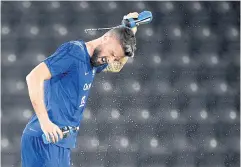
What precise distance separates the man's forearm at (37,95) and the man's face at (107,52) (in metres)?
0.17

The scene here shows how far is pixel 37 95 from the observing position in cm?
128

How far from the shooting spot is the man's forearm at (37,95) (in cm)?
128

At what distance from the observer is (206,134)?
2.21 meters

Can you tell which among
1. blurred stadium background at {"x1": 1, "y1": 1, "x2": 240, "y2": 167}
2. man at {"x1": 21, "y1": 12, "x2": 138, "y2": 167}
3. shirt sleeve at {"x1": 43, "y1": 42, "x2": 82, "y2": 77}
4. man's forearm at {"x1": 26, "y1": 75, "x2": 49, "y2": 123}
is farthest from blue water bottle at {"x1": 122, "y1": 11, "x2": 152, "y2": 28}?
blurred stadium background at {"x1": 1, "y1": 1, "x2": 240, "y2": 167}

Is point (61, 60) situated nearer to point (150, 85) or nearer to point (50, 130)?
point (50, 130)

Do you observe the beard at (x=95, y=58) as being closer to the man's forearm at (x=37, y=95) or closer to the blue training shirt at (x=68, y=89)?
the blue training shirt at (x=68, y=89)

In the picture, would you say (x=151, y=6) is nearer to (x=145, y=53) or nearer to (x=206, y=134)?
(x=145, y=53)

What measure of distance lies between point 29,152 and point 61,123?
0.11 metres

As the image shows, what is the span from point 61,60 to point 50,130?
0.17 meters

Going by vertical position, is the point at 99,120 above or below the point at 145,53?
below

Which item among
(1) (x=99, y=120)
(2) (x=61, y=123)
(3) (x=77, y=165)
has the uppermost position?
(2) (x=61, y=123)

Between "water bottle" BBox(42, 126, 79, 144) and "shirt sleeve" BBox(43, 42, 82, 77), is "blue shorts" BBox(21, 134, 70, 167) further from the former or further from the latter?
"shirt sleeve" BBox(43, 42, 82, 77)

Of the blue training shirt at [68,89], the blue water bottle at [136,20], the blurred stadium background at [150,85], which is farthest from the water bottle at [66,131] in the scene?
the blurred stadium background at [150,85]

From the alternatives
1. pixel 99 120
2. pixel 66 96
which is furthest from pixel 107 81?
pixel 66 96
